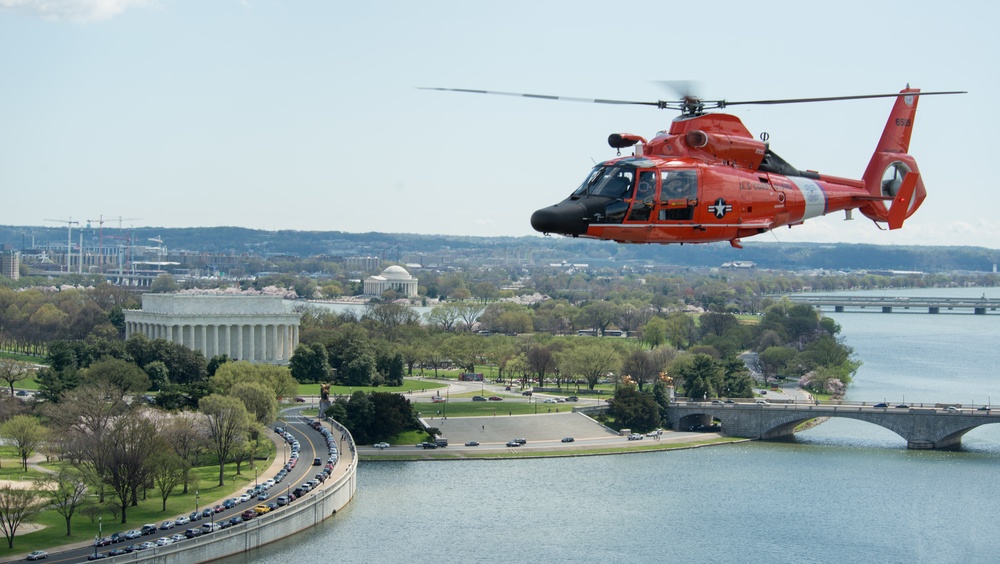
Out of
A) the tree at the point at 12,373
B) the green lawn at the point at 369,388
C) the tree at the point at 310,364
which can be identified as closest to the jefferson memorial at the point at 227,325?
the tree at the point at 310,364

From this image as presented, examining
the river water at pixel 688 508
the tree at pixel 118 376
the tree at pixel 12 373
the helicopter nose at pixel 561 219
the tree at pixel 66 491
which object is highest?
the helicopter nose at pixel 561 219

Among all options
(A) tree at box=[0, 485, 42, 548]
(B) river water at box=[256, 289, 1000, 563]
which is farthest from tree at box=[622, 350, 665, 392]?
(A) tree at box=[0, 485, 42, 548]

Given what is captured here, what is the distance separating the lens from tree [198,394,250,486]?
81562 mm

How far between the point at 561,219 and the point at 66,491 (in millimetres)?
43176

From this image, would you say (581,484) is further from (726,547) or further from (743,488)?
(726,547)

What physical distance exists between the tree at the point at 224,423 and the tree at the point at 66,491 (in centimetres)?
1019

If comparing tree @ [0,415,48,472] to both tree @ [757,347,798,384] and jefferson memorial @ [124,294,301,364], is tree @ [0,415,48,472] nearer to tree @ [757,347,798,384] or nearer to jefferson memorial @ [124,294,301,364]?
jefferson memorial @ [124,294,301,364]

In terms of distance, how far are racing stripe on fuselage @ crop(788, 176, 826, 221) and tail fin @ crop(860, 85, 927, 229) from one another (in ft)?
6.78

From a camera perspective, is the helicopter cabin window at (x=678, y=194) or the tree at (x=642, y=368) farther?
the tree at (x=642, y=368)

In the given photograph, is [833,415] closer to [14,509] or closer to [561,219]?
[14,509]

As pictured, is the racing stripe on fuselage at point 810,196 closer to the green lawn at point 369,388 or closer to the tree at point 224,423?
the tree at point 224,423

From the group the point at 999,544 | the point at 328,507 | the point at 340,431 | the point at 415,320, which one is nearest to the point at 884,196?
the point at 999,544

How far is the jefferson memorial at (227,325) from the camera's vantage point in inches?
5261

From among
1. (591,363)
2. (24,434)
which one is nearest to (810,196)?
(24,434)
